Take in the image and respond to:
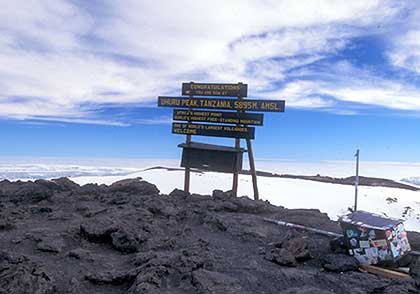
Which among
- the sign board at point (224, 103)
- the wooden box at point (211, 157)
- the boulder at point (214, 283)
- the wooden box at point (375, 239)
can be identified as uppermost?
the sign board at point (224, 103)

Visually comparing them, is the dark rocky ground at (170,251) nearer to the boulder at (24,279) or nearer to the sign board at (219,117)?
the boulder at (24,279)

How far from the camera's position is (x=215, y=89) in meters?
14.3

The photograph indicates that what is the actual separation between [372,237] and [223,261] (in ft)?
8.13

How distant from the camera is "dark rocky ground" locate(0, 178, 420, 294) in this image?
5.69 meters

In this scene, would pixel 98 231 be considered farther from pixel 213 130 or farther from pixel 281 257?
pixel 213 130

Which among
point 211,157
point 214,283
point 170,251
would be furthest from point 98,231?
point 211,157

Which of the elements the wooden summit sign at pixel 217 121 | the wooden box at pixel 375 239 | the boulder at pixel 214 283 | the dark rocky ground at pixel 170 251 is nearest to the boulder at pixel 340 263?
the dark rocky ground at pixel 170 251

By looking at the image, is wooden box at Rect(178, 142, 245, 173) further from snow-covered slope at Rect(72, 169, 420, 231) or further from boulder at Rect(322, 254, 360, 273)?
boulder at Rect(322, 254, 360, 273)

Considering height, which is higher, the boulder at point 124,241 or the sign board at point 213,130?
the sign board at point 213,130

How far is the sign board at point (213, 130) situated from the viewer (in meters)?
13.8

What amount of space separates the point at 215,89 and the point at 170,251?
26.7ft

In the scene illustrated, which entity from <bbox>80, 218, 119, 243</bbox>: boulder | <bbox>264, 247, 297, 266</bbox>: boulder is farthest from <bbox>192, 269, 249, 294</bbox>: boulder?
<bbox>80, 218, 119, 243</bbox>: boulder

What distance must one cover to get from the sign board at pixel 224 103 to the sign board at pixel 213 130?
2.13 feet

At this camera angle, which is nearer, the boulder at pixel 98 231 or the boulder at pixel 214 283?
the boulder at pixel 214 283
